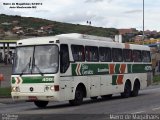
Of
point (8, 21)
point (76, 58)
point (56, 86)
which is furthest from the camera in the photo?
point (8, 21)

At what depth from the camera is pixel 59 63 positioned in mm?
21922

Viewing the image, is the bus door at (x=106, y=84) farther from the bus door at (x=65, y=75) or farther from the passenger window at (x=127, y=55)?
the bus door at (x=65, y=75)

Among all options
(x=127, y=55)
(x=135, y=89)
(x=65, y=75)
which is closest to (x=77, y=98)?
(x=65, y=75)

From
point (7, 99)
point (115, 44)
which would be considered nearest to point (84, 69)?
point (115, 44)

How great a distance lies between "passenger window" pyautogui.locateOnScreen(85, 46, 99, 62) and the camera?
80.6ft

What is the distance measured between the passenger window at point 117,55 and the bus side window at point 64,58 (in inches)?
207

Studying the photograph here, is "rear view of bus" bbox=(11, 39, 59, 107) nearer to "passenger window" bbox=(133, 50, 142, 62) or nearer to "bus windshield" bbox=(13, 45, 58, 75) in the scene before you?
"bus windshield" bbox=(13, 45, 58, 75)

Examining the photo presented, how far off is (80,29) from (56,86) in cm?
9742

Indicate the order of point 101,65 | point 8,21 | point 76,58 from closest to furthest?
point 76,58
point 101,65
point 8,21

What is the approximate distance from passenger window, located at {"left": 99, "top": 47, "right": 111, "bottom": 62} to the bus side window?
11.7 ft

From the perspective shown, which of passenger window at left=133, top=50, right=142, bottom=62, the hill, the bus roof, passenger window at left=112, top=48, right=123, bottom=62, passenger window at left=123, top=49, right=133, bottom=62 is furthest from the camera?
the hill

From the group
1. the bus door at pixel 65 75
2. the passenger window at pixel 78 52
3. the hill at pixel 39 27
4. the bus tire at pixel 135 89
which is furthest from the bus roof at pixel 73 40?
the hill at pixel 39 27

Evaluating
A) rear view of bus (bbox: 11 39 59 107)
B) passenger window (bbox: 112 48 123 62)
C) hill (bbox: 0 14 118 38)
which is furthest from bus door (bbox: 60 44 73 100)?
hill (bbox: 0 14 118 38)

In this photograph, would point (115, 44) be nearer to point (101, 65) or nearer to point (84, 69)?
point (101, 65)
